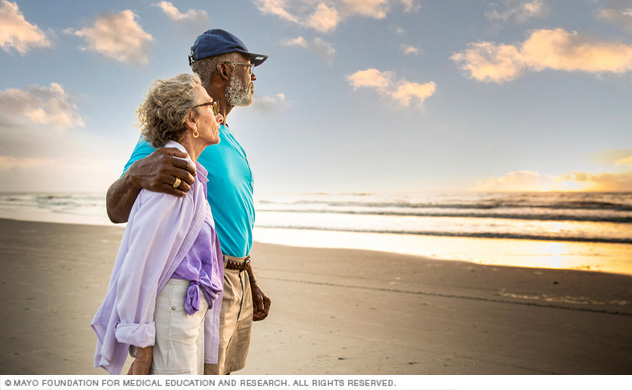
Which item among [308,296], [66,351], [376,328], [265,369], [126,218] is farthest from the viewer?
[308,296]

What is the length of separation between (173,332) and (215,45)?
4.51 ft

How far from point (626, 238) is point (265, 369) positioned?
1334cm

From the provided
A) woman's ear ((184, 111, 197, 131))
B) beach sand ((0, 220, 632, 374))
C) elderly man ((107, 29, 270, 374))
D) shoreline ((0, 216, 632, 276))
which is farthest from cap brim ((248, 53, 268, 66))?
shoreline ((0, 216, 632, 276))

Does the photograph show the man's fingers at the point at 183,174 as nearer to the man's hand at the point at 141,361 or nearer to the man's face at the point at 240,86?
the man's hand at the point at 141,361

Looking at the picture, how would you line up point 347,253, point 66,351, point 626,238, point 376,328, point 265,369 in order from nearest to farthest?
point 265,369 → point 66,351 → point 376,328 → point 347,253 → point 626,238

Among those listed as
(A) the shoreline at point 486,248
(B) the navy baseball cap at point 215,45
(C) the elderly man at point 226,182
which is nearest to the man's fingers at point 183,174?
(C) the elderly man at point 226,182

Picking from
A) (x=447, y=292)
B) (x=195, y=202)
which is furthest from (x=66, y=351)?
(x=447, y=292)

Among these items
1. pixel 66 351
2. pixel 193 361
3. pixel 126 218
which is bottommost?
pixel 66 351

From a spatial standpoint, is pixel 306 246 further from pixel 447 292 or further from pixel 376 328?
pixel 376 328


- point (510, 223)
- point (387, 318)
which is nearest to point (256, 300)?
point (387, 318)

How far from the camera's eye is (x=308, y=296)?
244 inches

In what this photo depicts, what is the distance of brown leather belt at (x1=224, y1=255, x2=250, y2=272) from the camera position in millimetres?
1915

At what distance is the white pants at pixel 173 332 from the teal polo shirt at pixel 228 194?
0.45 metres

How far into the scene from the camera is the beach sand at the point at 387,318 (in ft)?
13.2
